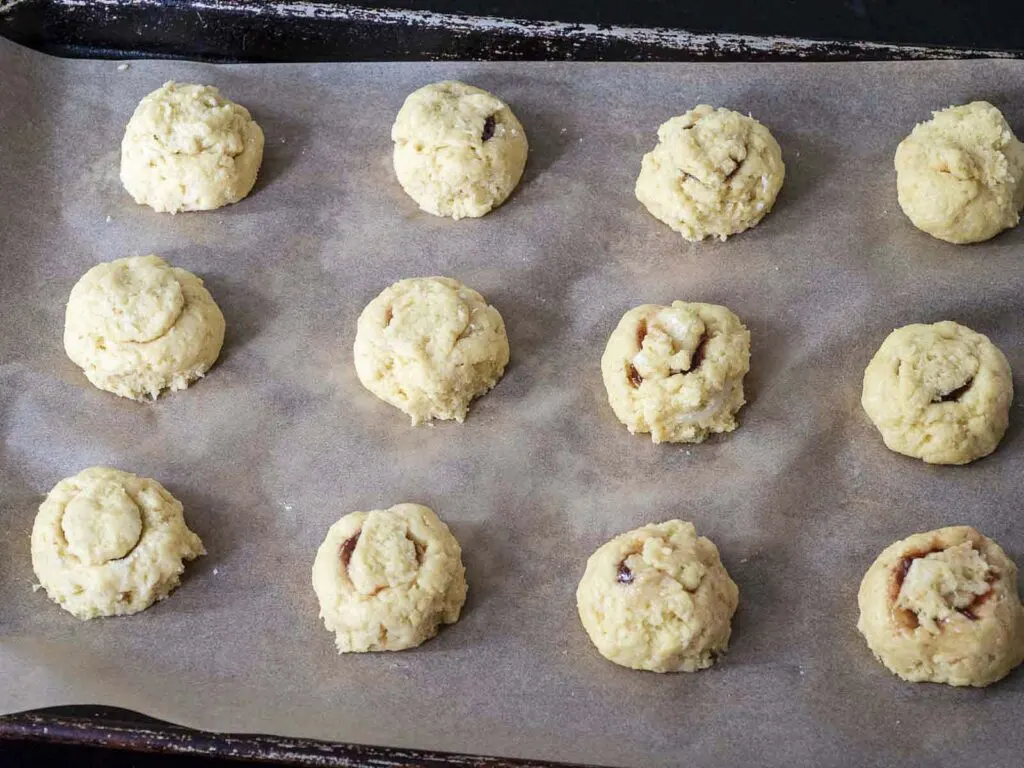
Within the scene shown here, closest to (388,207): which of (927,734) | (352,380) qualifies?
(352,380)

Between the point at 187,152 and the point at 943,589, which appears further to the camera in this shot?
the point at 187,152

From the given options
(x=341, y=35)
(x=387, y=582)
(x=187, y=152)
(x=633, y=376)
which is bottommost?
(x=387, y=582)

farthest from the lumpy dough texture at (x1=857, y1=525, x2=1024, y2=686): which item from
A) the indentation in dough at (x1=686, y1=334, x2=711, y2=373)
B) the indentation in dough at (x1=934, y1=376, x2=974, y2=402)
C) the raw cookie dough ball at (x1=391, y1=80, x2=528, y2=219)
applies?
the raw cookie dough ball at (x1=391, y1=80, x2=528, y2=219)

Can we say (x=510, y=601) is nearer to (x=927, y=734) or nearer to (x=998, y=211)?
(x=927, y=734)

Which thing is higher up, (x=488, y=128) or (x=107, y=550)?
(x=488, y=128)

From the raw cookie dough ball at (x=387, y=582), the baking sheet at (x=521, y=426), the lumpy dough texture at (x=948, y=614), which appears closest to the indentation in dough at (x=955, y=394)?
the baking sheet at (x=521, y=426)

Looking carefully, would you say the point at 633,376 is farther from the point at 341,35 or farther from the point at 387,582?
the point at 341,35

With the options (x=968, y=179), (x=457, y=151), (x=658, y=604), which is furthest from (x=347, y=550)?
(x=968, y=179)
